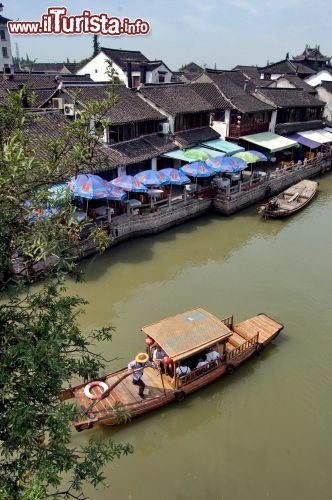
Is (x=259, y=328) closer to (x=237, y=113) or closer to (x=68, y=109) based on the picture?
(x=68, y=109)

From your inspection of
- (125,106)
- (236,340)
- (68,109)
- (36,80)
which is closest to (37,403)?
(236,340)

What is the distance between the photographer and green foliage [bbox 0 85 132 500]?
4.34 m

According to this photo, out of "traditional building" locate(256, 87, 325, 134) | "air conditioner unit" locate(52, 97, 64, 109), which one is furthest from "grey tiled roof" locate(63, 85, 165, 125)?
"traditional building" locate(256, 87, 325, 134)

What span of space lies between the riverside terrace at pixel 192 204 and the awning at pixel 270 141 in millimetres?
1626

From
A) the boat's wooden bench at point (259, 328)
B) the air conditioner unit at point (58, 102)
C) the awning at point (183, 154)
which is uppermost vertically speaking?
the air conditioner unit at point (58, 102)

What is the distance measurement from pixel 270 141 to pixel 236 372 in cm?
2365

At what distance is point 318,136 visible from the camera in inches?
1433


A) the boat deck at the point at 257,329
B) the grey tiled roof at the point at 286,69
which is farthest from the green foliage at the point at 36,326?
the grey tiled roof at the point at 286,69

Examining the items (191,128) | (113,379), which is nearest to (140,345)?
(113,379)

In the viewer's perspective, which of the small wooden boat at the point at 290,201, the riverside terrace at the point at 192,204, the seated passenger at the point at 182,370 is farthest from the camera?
the small wooden boat at the point at 290,201

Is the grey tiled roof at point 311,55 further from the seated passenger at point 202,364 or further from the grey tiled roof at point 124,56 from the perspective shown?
the seated passenger at point 202,364

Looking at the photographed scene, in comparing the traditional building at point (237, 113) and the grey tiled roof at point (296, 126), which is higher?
the traditional building at point (237, 113)

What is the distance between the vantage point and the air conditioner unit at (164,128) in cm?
2634

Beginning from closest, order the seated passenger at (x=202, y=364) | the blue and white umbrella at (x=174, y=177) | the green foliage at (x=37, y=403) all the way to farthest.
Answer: the green foliage at (x=37, y=403)
the seated passenger at (x=202, y=364)
the blue and white umbrella at (x=174, y=177)
